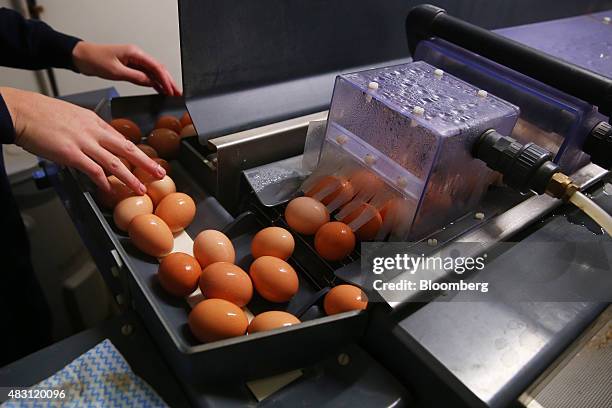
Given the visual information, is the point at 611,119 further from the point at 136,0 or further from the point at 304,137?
the point at 136,0

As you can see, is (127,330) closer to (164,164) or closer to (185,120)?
(164,164)

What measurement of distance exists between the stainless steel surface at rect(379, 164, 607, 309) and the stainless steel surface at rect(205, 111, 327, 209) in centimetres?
36

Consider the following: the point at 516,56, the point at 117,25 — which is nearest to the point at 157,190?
the point at 516,56

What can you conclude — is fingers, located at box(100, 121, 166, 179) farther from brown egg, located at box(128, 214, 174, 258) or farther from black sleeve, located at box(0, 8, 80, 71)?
black sleeve, located at box(0, 8, 80, 71)

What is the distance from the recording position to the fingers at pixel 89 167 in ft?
2.23

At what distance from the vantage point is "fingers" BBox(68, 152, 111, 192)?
2.23 ft

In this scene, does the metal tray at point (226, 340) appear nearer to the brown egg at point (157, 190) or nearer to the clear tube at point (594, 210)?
the brown egg at point (157, 190)

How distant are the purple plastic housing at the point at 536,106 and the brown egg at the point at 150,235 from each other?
0.62 m

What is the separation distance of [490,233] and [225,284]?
423mm

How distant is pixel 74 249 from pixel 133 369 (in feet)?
3.44

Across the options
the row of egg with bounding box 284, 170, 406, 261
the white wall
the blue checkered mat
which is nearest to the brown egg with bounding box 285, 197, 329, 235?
the row of egg with bounding box 284, 170, 406, 261

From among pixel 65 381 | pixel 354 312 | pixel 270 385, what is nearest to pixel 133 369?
pixel 65 381

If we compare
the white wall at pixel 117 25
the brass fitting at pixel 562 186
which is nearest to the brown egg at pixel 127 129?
the white wall at pixel 117 25

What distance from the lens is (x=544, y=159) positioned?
66 centimetres
